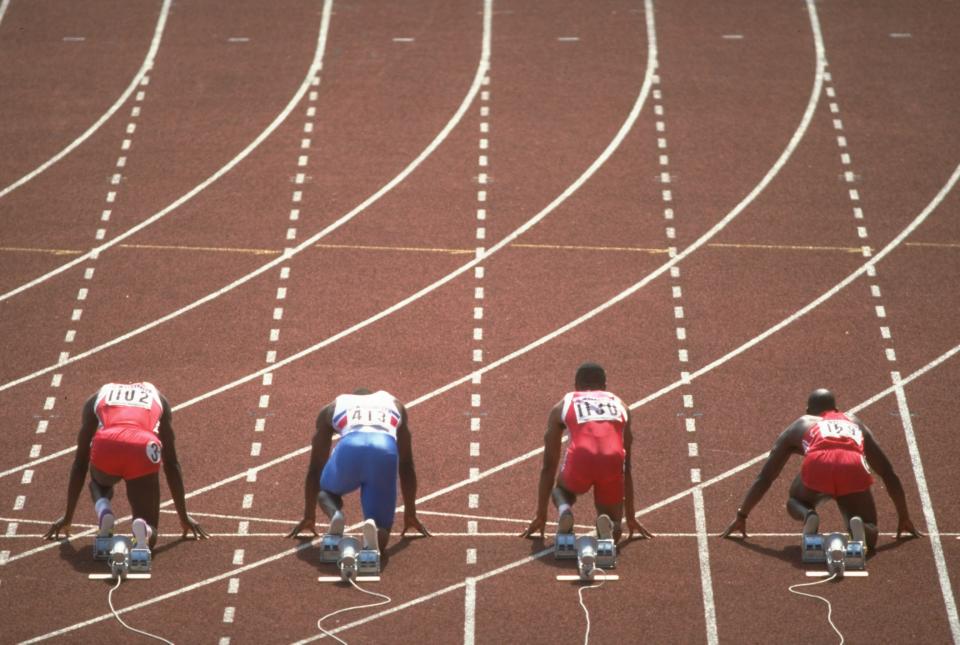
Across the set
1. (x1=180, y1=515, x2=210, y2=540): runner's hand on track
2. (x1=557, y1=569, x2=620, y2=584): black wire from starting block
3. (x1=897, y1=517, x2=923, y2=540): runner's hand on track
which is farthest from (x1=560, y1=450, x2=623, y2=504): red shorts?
(x1=180, y1=515, x2=210, y2=540): runner's hand on track

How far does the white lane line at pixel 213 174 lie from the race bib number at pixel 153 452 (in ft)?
16.4

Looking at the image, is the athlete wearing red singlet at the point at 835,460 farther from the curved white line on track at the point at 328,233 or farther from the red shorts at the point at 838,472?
the curved white line on track at the point at 328,233

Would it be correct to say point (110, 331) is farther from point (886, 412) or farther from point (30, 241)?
point (886, 412)

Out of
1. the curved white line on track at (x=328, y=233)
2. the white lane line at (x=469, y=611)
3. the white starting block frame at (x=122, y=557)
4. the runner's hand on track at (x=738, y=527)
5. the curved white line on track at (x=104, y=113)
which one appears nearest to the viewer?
the white lane line at (x=469, y=611)

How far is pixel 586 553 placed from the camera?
11312 mm

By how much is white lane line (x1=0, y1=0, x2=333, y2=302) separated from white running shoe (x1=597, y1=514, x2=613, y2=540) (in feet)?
23.7

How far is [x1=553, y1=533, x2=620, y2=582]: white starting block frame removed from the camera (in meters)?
11.3

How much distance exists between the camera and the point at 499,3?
20.9 metres

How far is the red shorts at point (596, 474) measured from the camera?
11523 millimetres

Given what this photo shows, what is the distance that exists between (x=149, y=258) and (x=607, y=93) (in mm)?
5992

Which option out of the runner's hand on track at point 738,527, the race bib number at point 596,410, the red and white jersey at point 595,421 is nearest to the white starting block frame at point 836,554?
the runner's hand on track at point 738,527

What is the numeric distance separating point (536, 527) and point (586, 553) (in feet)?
3.02

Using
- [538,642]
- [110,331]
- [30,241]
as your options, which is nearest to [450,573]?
[538,642]

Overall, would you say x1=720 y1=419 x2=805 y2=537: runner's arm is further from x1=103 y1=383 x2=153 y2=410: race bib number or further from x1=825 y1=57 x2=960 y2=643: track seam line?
x1=103 y1=383 x2=153 y2=410: race bib number
